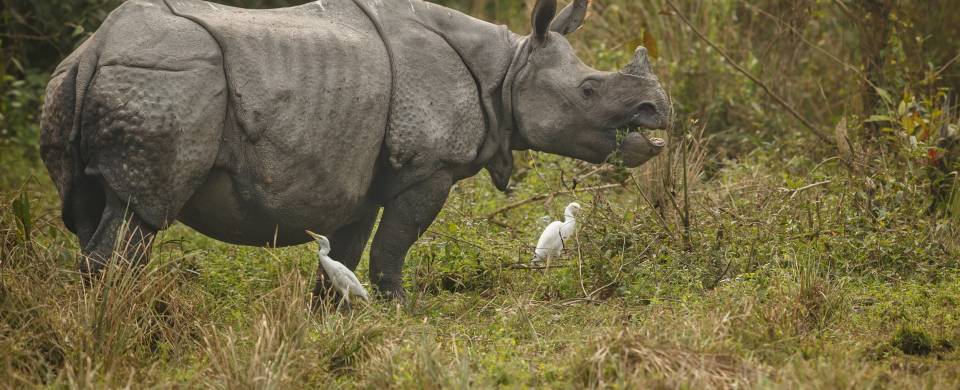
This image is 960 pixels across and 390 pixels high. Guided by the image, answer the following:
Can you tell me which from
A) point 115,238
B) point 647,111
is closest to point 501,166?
point 647,111

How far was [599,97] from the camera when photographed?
19.5 ft

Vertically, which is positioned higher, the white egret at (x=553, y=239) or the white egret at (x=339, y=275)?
the white egret at (x=339, y=275)

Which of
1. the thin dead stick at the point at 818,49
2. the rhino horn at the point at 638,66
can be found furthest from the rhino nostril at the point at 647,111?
the thin dead stick at the point at 818,49

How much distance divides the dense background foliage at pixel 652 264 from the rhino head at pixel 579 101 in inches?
12.0

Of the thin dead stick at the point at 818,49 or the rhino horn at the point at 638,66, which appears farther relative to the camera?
the thin dead stick at the point at 818,49

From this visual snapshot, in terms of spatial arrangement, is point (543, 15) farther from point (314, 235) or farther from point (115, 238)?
point (115, 238)

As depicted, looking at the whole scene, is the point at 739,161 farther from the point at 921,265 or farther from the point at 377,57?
the point at 377,57

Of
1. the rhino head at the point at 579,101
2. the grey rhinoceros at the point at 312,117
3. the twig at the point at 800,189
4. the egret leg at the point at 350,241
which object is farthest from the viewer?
the twig at the point at 800,189

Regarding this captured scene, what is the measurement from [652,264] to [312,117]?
6.80 ft

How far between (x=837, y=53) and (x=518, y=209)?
3.26 meters

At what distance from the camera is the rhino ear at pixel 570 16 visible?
6.09 meters

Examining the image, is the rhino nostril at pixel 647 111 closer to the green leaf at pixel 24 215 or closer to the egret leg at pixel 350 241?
the egret leg at pixel 350 241

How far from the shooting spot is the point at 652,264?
6.56 metres

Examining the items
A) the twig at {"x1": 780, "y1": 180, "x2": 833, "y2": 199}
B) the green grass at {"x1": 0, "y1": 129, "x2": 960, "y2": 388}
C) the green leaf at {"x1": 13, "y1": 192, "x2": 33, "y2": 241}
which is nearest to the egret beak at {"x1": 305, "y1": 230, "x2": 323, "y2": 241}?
A: the green grass at {"x1": 0, "y1": 129, "x2": 960, "y2": 388}
